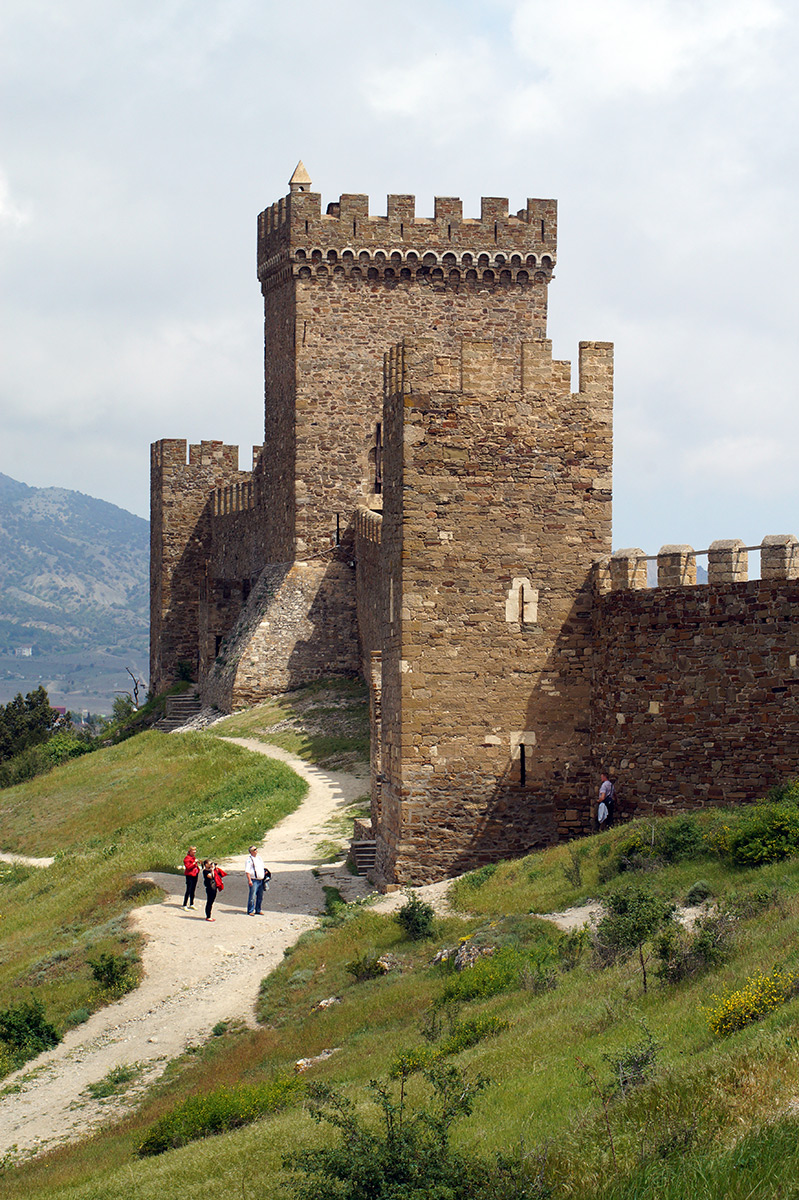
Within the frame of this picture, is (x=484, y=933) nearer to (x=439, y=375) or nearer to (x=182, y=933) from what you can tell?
(x=182, y=933)

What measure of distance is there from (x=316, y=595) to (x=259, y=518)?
17.2ft

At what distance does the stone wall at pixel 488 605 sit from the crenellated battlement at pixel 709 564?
861mm

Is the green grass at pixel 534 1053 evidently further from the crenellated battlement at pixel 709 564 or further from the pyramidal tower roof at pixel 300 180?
the pyramidal tower roof at pixel 300 180

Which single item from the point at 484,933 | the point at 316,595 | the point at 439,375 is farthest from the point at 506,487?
the point at 316,595

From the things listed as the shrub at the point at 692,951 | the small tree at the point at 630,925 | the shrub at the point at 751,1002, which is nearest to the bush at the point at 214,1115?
the small tree at the point at 630,925

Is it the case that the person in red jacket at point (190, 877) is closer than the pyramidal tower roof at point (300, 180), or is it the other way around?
the person in red jacket at point (190, 877)

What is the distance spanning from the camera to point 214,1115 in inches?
465

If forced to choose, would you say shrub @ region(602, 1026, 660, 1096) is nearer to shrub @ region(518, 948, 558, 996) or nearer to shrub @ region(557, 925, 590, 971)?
shrub @ region(518, 948, 558, 996)

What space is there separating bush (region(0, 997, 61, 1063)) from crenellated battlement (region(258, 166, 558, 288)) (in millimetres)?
25339

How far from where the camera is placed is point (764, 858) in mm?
14484

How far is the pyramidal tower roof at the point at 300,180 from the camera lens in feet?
125

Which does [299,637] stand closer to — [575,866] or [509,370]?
[509,370]

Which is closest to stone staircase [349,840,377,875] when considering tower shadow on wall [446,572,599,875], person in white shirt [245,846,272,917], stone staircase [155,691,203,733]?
person in white shirt [245,846,272,917]

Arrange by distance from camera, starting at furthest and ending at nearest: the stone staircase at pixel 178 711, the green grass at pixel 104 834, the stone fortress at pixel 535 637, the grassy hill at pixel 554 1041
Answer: the stone staircase at pixel 178 711, the green grass at pixel 104 834, the stone fortress at pixel 535 637, the grassy hill at pixel 554 1041
